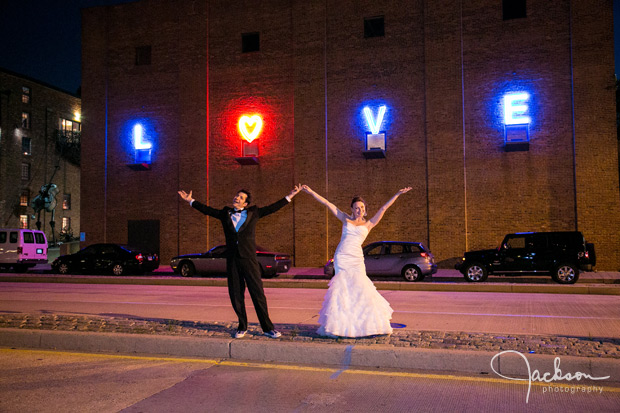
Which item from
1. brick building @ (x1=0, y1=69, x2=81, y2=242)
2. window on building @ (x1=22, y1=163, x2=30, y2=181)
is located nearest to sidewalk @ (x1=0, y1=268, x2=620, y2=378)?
brick building @ (x1=0, y1=69, x2=81, y2=242)

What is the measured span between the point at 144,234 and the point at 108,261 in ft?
16.0

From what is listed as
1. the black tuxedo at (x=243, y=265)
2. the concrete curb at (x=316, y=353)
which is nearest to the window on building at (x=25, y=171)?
the concrete curb at (x=316, y=353)

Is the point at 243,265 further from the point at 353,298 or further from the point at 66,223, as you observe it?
the point at 66,223

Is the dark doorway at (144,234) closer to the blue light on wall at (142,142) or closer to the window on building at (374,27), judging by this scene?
the blue light on wall at (142,142)

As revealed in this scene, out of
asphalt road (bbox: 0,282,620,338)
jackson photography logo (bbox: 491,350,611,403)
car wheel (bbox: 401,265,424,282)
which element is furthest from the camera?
car wheel (bbox: 401,265,424,282)

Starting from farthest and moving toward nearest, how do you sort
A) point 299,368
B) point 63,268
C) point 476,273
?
point 63,268 < point 476,273 < point 299,368

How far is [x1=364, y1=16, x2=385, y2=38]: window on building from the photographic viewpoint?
24578 mm

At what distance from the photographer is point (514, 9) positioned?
22781 mm

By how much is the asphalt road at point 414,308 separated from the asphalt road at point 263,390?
3.13 meters

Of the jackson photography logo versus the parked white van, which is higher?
the parked white van

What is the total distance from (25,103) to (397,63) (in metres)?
37.5

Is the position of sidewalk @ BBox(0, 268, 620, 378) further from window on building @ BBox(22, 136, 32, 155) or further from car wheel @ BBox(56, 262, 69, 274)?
window on building @ BBox(22, 136, 32, 155)

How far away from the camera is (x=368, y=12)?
80.8ft

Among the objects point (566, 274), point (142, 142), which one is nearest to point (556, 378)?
point (566, 274)
